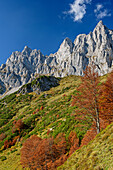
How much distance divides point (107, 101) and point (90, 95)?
3.99 metres

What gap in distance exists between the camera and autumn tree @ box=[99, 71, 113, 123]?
15.9 m

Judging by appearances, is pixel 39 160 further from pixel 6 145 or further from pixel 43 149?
pixel 6 145

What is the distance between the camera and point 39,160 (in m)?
22.9

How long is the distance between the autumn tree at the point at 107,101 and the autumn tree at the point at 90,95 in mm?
914

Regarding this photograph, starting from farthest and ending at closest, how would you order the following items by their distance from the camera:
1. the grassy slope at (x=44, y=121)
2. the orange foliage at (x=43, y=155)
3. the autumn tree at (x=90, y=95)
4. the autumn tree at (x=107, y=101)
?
the grassy slope at (x=44, y=121), the orange foliage at (x=43, y=155), the autumn tree at (x=107, y=101), the autumn tree at (x=90, y=95)

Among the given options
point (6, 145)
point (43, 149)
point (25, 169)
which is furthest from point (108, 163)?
point (6, 145)

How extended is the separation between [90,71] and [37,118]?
5632cm

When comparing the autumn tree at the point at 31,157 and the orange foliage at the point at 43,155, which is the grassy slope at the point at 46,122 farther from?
the autumn tree at the point at 31,157

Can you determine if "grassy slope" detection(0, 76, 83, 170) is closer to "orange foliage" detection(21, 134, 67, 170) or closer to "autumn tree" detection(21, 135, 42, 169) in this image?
"orange foliage" detection(21, 134, 67, 170)

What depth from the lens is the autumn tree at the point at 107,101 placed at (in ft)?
52.1

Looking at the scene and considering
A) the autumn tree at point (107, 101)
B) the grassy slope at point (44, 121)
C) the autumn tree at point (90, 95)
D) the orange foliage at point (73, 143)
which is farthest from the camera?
the grassy slope at point (44, 121)

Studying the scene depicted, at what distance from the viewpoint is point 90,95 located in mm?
15250

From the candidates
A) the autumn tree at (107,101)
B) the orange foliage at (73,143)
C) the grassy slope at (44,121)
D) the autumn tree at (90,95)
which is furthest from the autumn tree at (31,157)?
the autumn tree at (107,101)

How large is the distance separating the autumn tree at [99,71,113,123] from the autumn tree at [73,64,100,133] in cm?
91
